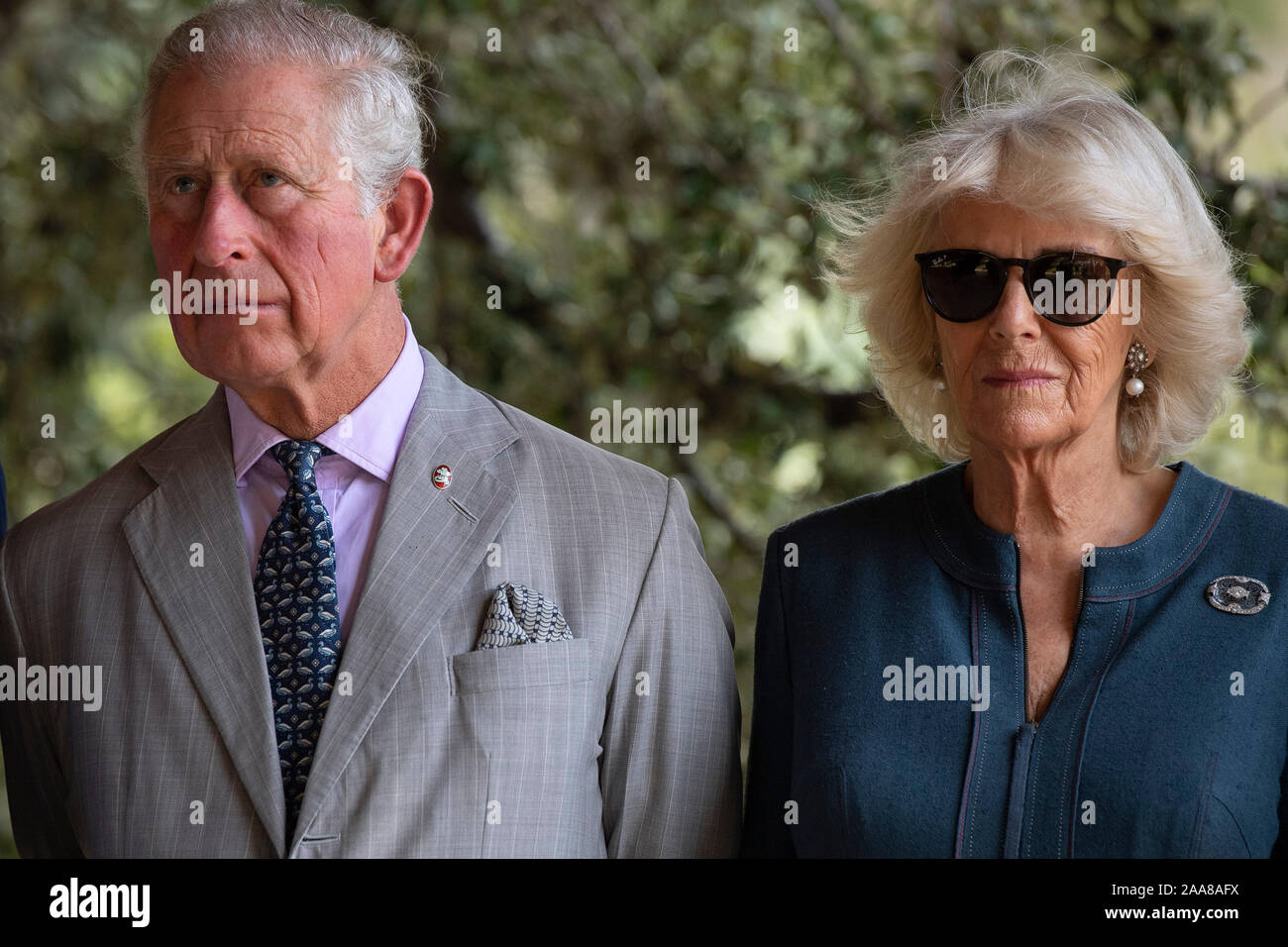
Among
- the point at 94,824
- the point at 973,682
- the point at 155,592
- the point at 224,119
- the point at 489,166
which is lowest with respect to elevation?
the point at 94,824

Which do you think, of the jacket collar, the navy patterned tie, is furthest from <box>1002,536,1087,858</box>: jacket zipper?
the navy patterned tie

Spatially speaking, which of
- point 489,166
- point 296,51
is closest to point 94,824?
point 296,51

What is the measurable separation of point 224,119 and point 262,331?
10.9 inches

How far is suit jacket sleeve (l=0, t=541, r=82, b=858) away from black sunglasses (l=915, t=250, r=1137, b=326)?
4.46 ft

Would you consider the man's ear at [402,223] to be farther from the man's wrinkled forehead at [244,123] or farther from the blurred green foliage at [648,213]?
the blurred green foliage at [648,213]

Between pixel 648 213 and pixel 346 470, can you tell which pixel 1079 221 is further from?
pixel 648 213

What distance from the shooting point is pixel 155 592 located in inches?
75.7

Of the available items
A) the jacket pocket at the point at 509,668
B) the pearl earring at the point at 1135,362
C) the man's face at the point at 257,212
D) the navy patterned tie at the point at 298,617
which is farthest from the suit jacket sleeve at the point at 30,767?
the pearl earring at the point at 1135,362

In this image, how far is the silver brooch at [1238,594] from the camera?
1.81 meters

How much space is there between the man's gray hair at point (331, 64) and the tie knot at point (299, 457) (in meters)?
0.33

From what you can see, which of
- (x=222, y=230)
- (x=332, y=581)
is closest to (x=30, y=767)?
(x=332, y=581)

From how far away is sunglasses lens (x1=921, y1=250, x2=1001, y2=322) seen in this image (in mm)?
1869

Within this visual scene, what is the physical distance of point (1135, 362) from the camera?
6.42ft

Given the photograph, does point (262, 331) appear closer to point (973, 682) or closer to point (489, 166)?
point (973, 682)
